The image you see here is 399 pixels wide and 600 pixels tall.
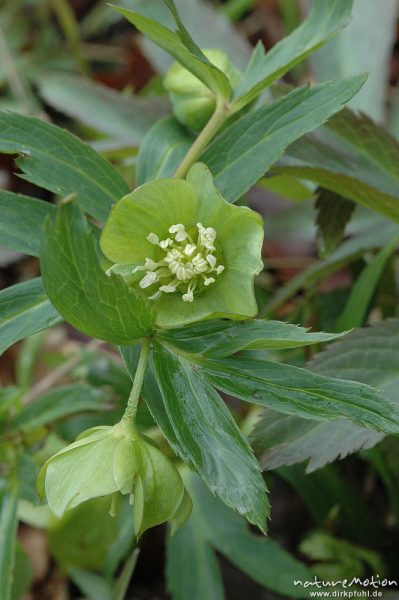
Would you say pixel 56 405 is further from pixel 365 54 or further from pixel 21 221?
pixel 365 54

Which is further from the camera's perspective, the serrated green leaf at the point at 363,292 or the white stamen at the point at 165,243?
the serrated green leaf at the point at 363,292

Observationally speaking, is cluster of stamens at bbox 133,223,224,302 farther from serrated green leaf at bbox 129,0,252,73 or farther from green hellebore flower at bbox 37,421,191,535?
serrated green leaf at bbox 129,0,252,73

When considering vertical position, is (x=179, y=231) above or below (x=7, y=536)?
above

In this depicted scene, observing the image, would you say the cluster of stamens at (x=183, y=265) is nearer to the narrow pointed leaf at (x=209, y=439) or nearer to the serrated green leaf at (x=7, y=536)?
the narrow pointed leaf at (x=209, y=439)

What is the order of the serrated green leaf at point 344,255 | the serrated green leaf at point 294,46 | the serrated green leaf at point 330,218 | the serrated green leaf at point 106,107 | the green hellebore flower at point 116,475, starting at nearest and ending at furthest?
the green hellebore flower at point 116,475 → the serrated green leaf at point 294,46 → the serrated green leaf at point 330,218 → the serrated green leaf at point 344,255 → the serrated green leaf at point 106,107

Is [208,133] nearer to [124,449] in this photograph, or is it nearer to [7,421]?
[124,449]

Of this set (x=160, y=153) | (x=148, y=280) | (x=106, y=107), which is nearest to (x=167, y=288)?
(x=148, y=280)

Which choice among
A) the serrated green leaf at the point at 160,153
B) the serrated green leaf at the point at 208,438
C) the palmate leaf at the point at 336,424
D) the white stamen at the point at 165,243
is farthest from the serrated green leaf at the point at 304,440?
the serrated green leaf at the point at 160,153

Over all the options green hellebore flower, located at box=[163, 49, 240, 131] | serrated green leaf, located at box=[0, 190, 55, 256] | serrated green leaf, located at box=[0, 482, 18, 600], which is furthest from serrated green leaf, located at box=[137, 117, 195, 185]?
serrated green leaf, located at box=[0, 482, 18, 600]
